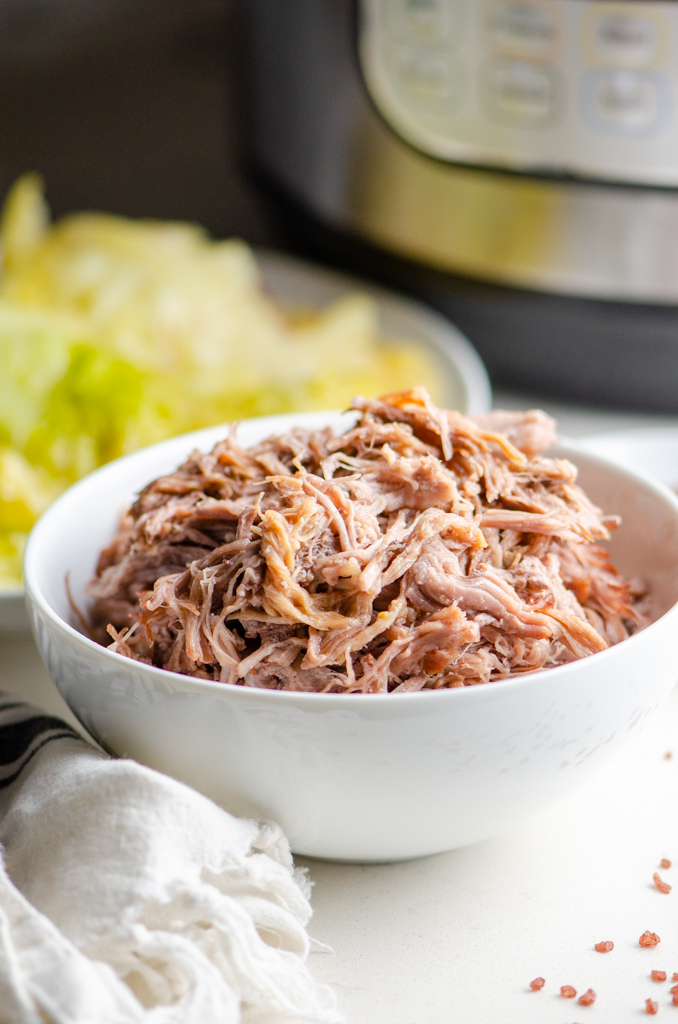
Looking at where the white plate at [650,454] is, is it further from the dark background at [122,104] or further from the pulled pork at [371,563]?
the dark background at [122,104]

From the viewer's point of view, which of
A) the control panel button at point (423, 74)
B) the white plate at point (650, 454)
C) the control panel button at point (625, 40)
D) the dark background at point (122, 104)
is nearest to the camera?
the white plate at point (650, 454)

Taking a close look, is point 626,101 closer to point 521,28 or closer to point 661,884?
point 521,28

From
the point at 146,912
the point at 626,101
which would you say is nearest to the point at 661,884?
the point at 146,912

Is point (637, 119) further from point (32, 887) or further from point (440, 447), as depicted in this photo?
point (32, 887)

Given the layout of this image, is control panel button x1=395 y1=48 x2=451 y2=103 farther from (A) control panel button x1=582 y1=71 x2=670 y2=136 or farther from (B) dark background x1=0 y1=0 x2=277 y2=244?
(B) dark background x1=0 y1=0 x2=277 y2=244

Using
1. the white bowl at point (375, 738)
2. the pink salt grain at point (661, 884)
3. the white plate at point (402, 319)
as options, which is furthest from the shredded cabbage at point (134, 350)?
the pink salt grain at point (661, 884)

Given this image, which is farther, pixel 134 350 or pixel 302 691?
pixel 134 350

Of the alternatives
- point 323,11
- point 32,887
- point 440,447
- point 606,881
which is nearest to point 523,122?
point 323,11
